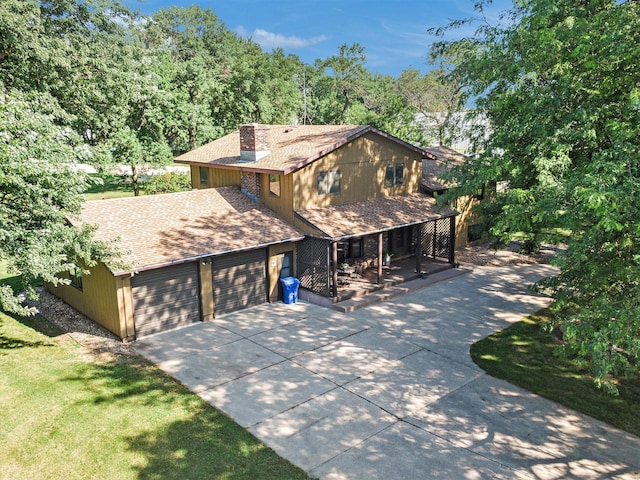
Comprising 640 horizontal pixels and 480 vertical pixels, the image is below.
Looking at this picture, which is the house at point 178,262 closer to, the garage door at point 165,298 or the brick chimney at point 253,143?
the garage door at point 165,298

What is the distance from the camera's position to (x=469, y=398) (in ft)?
40.1

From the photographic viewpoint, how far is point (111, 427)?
419 inches

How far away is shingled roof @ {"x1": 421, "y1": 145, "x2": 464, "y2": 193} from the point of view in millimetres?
24219

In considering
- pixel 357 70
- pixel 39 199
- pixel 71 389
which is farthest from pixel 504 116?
pixel 357 70

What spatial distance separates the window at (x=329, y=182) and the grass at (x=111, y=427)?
9.93 m

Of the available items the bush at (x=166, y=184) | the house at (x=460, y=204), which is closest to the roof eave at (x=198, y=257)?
the house at (x=460, y=204)

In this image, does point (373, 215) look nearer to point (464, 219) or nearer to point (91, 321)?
point (464, 219)

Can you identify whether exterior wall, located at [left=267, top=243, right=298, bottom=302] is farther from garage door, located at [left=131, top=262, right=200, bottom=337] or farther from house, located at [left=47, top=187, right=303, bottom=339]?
garage door, located at [left=131, top=262, right=200, bottom=337]

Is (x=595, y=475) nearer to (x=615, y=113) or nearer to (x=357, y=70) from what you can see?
(x=615, y=113)

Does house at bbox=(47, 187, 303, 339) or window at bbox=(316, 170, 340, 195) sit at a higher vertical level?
window at bbox=(316, 170, 340, 195)

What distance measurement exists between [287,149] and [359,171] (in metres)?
3.31

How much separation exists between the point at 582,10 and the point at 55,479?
17098 mm

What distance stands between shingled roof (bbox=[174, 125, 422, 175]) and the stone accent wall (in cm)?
50

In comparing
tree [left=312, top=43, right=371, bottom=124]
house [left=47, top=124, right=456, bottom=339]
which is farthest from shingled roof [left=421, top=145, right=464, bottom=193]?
tree [left=312, top=43, right=371, bottom=124]
